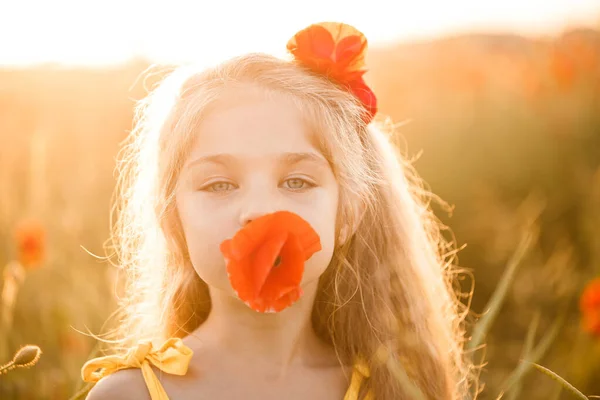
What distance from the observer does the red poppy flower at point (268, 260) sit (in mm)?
1054

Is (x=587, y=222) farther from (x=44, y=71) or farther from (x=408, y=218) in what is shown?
(x=44, y=71)

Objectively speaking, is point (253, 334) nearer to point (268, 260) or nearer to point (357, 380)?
point (357, 380)

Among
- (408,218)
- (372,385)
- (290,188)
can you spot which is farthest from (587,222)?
(290,188)

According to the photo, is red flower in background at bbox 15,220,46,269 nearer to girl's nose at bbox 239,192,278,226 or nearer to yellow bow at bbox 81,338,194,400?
yellow bow at bbox 81,338,194,400

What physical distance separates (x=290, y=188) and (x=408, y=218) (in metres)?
0.43

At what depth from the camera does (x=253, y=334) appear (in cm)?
136

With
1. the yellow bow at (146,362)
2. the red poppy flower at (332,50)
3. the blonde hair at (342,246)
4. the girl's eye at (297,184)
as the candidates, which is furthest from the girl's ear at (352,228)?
the yellow bow at (146,362)

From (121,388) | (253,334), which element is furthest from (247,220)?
(121,388)

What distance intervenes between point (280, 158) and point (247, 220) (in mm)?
138

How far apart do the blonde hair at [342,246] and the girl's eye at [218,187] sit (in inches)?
4.3

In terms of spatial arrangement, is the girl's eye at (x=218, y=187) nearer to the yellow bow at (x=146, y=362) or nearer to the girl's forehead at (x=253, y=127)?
the girl's forehead at (x=253, y=127)

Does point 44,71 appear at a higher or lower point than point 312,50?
lower

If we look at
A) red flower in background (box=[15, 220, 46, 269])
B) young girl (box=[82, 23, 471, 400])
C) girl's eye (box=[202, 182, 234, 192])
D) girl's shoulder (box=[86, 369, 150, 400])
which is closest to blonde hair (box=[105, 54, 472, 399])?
young girl (box=[82, 23, 471, 400])

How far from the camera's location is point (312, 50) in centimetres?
148
